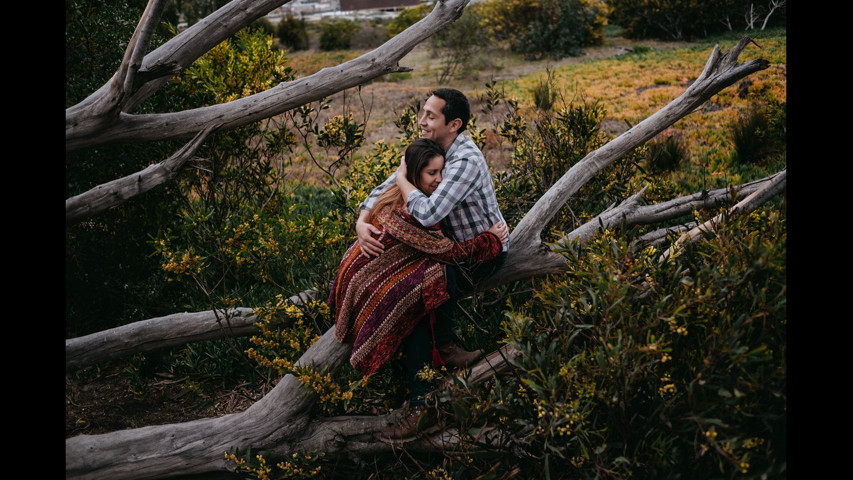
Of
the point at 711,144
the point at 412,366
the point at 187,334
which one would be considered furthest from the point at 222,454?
the point at 711,144

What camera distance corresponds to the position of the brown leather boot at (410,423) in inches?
127

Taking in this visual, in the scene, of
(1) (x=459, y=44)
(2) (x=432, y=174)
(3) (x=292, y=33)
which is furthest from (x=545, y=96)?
(3) (x=292, y=33)

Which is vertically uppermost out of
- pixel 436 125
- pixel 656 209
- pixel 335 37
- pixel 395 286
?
pixel 335 37

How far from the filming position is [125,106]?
3369 millimetres

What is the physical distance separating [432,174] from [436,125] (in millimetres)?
309

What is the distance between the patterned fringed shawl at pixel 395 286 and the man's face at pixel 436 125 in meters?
0.53

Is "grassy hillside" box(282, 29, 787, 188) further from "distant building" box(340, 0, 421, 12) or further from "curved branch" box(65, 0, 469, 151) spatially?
"distant building" box(340, 0, 421, 12)

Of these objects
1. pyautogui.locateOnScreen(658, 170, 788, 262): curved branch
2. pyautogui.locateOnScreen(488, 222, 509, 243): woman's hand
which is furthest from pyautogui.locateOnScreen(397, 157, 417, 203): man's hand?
pyautogui.locateOnScreen(658, 170, 788, 262): curved branch

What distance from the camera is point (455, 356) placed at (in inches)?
136

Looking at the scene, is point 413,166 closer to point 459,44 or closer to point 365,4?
point 459,44

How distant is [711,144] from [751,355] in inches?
299

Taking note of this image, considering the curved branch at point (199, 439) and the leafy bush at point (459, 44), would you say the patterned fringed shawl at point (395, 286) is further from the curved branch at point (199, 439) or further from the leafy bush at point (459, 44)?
the leafy bush at point (459, 44)

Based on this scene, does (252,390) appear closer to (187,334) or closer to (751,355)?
(187,334)

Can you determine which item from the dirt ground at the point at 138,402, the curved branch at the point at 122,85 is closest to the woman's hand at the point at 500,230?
the dirt ground at the point at 138,402
